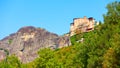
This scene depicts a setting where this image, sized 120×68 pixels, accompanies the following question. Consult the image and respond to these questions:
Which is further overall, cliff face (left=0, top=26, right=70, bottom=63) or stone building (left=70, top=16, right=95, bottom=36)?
cliff face (left=0, top=26, right=70, bottom=63)

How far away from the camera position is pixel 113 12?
157 feet

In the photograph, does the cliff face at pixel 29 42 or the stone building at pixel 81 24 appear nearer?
the stone building at pixel 81 24

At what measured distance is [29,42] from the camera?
7397 inches

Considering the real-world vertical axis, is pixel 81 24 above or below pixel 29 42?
above

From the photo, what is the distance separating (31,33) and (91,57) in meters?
147

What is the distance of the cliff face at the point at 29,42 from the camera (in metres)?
176

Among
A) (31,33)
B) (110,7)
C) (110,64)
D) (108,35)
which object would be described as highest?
(31,33)

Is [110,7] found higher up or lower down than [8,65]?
higher up

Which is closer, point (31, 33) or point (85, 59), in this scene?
point (85, 59)

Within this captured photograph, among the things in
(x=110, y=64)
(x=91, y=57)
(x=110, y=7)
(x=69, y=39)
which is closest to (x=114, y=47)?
(x=110, y=64)

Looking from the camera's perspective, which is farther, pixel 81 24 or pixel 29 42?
pixel 29 42

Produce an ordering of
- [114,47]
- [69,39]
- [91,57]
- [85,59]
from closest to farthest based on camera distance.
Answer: [114,47] → [91,57] → [85,59] → [69,39]

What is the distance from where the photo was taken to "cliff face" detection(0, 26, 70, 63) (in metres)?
176

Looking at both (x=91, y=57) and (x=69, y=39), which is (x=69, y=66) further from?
(x=69, y=39)
